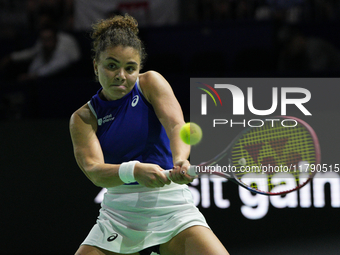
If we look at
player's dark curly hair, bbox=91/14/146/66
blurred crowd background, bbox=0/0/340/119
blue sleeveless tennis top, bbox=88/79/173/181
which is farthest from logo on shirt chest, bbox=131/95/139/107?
blurred crowd background, bbox=0/0/340/119

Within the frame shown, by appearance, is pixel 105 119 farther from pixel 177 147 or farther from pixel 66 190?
pixel 66 190

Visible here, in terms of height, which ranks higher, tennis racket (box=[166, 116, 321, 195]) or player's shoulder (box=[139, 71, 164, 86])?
player's shoulder (box=[139, 71, 164, 86])

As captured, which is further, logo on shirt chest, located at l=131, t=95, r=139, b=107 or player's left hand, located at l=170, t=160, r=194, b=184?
logo on shirt chest, located at l=131, t=95, r=139, b=107

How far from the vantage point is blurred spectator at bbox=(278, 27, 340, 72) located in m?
5.25

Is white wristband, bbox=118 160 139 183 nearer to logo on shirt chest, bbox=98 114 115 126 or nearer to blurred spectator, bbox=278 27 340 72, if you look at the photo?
logo on shirt chest, bbox=98 114 115 126

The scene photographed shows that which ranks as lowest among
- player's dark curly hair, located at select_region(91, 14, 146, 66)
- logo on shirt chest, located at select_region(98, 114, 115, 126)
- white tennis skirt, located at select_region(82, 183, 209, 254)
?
white tennis skirt, located at select_region(82, 183, 209, 254)

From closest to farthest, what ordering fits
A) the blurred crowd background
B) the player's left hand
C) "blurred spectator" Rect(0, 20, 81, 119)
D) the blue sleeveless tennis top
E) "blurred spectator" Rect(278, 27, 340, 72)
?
the player's left hand → the blue sleeveless tennis top → the blurred crowd background → "blurred spectator" Rect(278, 27, 340, 72) → "blurred spectator" Rect(0, 20, 81, 119)

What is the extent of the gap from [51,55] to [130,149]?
3.64 metres

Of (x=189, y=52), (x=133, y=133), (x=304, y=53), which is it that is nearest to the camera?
(x=133, y=133)

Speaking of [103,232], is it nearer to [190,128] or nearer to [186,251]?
[186,251]

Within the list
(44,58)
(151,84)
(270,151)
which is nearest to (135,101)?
(151,84)

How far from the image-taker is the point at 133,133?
2361 millimetres

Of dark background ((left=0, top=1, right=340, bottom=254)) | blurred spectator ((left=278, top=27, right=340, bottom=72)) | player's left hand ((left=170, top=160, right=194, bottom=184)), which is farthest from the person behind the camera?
blurred spectator ((left=278, top=27, right=340, bottom=72))

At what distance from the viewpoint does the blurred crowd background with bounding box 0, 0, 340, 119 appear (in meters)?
4.85
